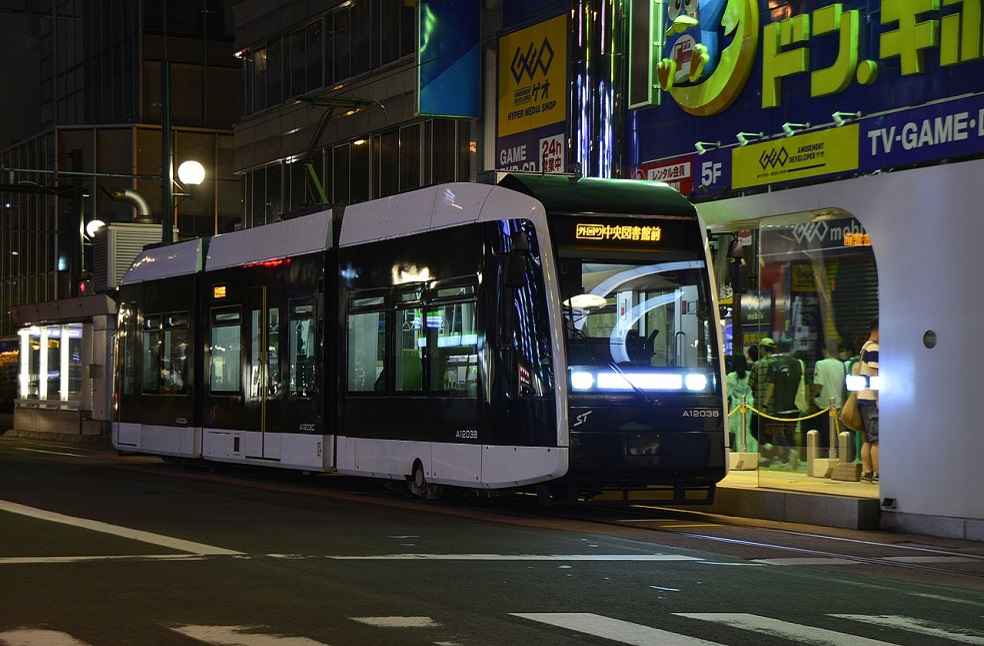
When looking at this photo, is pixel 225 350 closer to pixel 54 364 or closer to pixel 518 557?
pixel 518 557

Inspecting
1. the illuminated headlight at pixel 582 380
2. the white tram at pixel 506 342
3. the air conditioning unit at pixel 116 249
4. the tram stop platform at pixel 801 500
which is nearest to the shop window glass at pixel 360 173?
the air conditioning unit at pixel 116 249

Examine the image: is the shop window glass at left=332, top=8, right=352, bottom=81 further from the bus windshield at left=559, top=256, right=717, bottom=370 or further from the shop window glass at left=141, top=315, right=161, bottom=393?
the bus windshield at left=559, top=256, right=717, bottom=370

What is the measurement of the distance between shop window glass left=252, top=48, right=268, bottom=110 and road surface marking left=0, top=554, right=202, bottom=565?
96.9ft

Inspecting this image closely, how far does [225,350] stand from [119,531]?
33.1ft

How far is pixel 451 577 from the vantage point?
1149cm

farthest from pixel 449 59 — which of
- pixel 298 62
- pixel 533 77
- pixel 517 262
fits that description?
pixel 517 262

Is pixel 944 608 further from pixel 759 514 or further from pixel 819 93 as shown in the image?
pixel 819 93

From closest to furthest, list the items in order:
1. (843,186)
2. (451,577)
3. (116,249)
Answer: (451,577), (843,186), (116,249)

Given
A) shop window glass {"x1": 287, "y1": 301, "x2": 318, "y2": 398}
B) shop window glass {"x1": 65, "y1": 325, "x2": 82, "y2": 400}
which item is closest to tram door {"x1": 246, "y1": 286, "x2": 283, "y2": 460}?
shop window glass {"x1": 287, "y1": 301, "x2": 318, "y2": 398}

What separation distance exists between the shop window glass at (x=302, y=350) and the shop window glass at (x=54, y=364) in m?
22.2

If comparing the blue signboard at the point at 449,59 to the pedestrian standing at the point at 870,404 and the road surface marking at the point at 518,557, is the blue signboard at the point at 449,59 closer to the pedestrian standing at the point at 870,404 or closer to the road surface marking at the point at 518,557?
the pedestrian standing at the point at 870,404

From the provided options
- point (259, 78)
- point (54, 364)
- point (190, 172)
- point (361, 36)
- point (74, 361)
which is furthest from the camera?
point (54, 364)

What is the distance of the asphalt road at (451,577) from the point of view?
918 cm

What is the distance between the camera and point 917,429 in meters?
17.4
